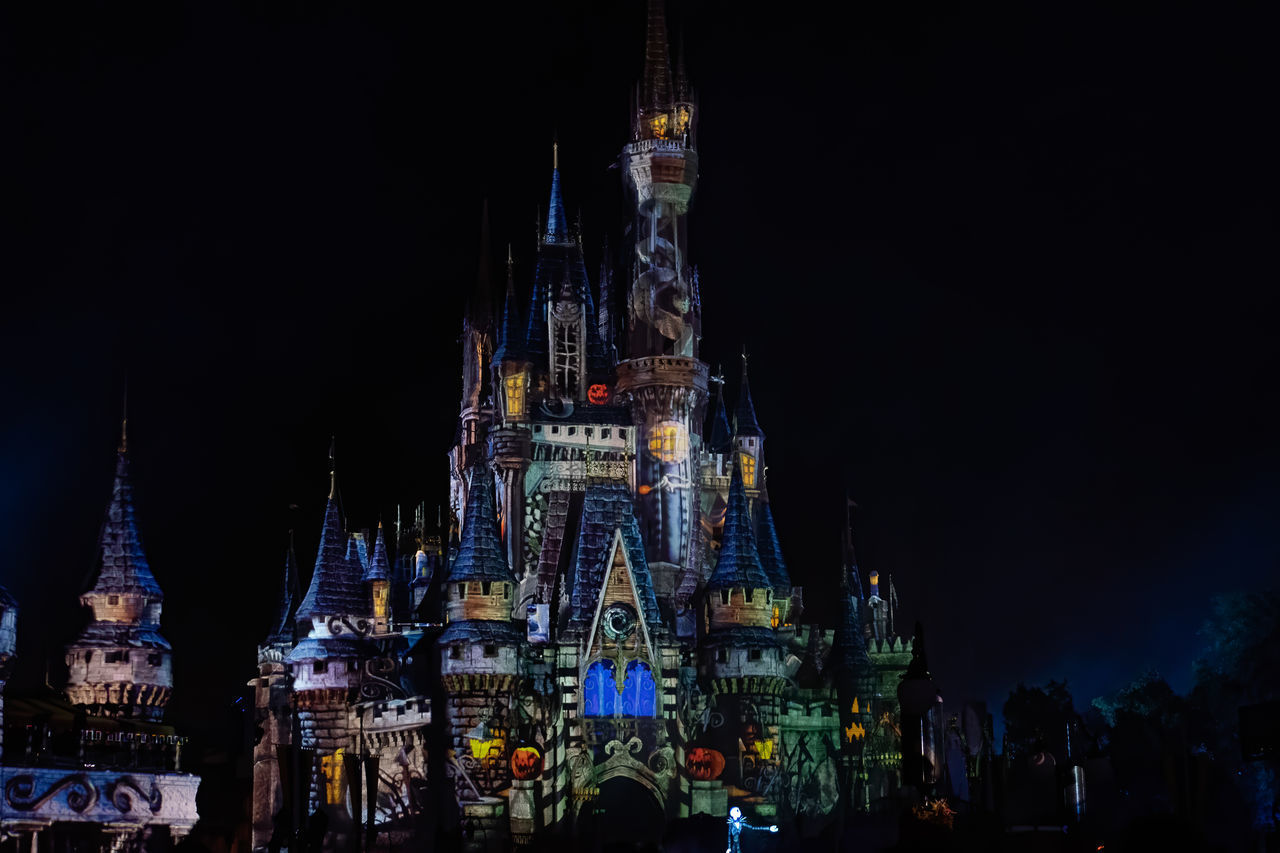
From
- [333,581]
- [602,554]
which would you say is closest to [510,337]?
[602,554]

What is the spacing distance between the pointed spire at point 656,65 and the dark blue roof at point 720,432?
14.7 m

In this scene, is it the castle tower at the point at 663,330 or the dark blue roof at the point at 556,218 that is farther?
the dark blue roof at the point at 556,218

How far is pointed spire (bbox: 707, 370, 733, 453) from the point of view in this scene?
3191 inches

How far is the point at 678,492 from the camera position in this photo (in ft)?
237

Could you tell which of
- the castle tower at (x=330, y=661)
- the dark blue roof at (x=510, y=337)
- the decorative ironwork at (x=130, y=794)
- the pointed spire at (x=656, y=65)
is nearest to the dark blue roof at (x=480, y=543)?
the castle tower at (x=330, y=661)

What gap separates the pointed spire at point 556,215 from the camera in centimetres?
8281

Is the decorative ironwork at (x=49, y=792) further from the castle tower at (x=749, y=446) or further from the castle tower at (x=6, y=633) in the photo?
the castle tower at (x=749, y=446)

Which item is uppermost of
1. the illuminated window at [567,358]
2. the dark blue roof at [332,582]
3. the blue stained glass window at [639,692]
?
the illuminated window at [567,358]

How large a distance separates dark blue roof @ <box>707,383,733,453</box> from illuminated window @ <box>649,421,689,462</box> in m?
7.42

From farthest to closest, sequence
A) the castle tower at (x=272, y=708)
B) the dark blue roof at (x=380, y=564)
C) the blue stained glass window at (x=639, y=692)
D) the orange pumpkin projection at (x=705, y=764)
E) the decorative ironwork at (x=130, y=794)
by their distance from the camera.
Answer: the dark blue roof at (x=380, y=564), the castle tower at (x=272, y=708), the blue stained glass window at (x=639, y=692), the orange pumpkin projection at (x=705, y=764), the decorative ironwork at (x=130, y=794)

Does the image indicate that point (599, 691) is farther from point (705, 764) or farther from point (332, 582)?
point (332, 582)

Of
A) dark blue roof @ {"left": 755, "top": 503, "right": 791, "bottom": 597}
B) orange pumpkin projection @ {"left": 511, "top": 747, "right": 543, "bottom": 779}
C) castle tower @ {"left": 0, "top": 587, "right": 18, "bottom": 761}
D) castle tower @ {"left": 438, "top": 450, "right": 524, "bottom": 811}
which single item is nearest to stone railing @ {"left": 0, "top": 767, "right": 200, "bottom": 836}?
castle tower @ {"left": 0, "top": 587, "right": 18, "bottom": 761}

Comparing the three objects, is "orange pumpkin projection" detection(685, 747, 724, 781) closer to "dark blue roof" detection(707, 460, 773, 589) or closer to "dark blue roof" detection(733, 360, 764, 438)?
"dark blue roof" detection(707, 460, 773, 589)

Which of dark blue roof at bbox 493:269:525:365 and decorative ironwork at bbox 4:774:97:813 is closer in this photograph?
decorative ironwork at bbox 4:774:97:813
